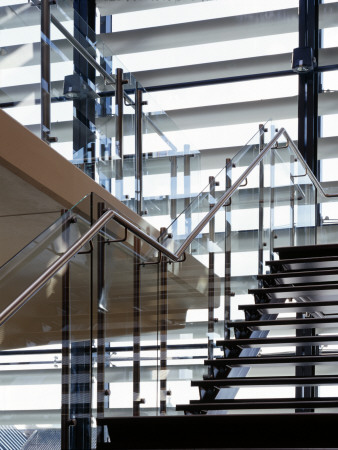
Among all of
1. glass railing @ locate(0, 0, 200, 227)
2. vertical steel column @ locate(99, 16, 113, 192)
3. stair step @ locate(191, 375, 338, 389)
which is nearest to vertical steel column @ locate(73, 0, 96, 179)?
glass railing @ locate(0, 0, 200, 227)

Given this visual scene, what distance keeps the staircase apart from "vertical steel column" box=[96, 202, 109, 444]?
0.82 m

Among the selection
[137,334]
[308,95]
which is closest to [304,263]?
[137,334]

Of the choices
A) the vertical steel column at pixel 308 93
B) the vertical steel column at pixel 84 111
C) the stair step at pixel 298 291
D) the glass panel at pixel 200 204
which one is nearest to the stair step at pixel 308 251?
the stair step at pixel 298 291

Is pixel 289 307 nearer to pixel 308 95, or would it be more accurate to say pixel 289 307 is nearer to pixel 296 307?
pixel 296 307

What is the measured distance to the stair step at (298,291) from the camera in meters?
6.29

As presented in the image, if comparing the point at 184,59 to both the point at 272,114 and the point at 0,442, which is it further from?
the point at 0,442

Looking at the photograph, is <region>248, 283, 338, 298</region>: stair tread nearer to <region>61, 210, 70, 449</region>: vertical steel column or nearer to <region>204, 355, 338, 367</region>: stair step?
<region>204, 355, 338, 367</region>: stair step

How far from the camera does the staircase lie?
4.86 metres

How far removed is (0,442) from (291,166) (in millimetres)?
5038

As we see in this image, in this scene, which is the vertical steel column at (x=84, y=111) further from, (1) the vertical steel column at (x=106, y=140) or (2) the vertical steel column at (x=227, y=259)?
(2) the vertical steel column at (x=227, y=259)

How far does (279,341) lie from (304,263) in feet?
4.73

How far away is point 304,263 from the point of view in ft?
22.9

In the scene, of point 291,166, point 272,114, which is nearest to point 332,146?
point 272,114

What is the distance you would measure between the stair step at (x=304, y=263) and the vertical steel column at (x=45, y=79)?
222 cm
